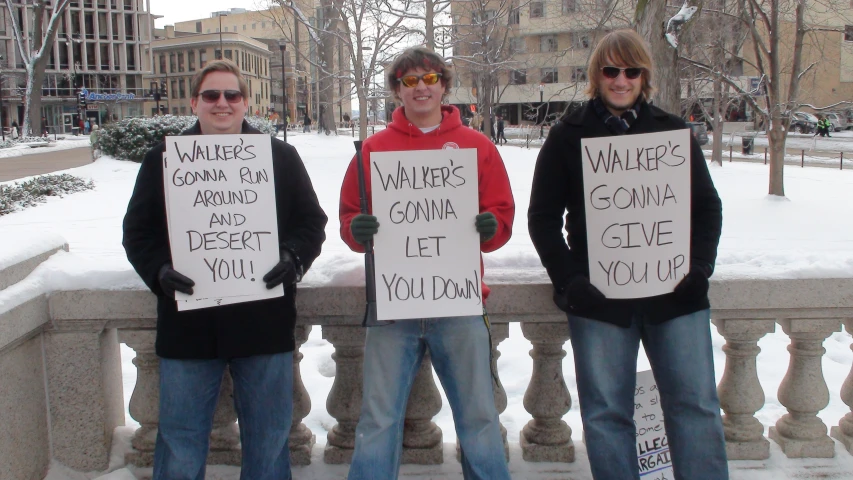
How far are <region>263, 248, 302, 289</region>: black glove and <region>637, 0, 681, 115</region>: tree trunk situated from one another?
8.73 metres

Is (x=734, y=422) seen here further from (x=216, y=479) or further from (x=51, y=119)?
(x=51, y=119)

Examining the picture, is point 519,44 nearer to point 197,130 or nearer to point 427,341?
point 197,130

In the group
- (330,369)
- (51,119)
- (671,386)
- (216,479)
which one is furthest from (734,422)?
(51,119)

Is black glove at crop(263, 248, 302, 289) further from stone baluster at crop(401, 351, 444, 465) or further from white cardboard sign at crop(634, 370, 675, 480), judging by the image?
white cardboard sign at crop(634, 370, 675, 480)

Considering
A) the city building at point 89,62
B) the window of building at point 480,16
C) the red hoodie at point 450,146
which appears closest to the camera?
the red hoodie at point 450,146

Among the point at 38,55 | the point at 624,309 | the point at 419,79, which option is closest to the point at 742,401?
the point at 624,309

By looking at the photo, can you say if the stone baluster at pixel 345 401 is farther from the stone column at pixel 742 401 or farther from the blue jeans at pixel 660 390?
the stone column at pixel 742 401

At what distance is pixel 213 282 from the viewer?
2.88m

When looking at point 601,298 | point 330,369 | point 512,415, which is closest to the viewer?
point 601,298

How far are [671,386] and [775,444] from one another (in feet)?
3.62

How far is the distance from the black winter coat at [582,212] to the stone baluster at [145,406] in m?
1.91

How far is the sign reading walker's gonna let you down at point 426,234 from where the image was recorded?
Answer: 9.55 feet

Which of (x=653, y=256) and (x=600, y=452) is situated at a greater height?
(x=653, y=256)

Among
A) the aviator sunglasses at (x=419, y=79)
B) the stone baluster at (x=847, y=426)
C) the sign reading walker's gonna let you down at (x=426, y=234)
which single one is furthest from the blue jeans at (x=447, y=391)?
the stone baluster at (x=847, y=426)
